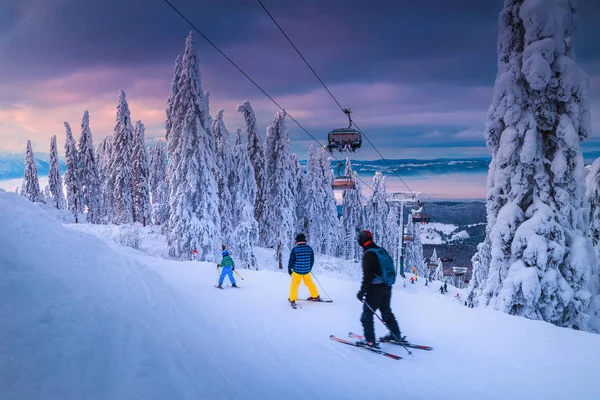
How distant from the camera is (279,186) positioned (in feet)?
97.7

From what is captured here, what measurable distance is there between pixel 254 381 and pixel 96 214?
51093 mm

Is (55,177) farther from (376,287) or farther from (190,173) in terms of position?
(376,287)

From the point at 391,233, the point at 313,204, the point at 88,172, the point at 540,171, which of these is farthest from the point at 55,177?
the point at 540,171

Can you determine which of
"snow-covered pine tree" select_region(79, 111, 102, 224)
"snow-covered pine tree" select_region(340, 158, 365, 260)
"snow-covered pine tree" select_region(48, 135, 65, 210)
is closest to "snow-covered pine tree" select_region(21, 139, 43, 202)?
"snow-covered pine tree" select_region(48, 135, 65, 210)

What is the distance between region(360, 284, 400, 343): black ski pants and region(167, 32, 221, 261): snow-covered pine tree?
61.4ft

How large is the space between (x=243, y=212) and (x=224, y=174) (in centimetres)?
411

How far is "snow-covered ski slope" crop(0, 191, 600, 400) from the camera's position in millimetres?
3545

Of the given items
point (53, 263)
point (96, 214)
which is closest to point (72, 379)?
point (53, 263)

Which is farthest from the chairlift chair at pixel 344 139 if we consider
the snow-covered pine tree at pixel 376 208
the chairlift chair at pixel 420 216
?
the snow-covered pine tree at pixel 376 208

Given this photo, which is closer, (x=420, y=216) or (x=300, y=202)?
(x=300, y=202)

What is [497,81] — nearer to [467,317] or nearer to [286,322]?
[467,317]

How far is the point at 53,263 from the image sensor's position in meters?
6.08

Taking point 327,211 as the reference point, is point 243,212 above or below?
below

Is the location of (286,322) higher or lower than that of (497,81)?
lower
